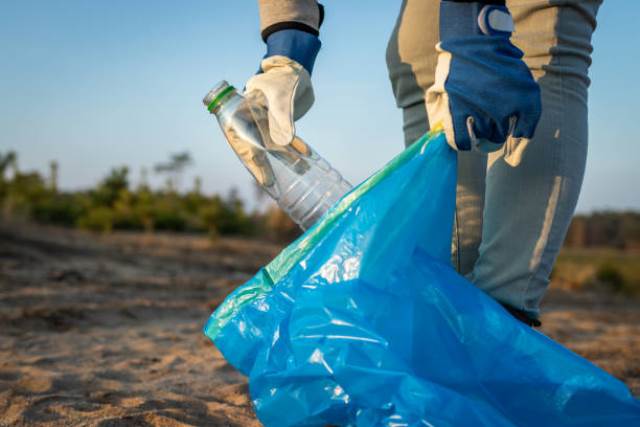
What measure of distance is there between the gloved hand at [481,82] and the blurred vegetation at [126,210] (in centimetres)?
827

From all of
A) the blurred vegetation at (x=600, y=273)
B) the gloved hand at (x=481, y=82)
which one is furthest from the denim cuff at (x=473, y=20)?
the blurred vegetation at (x=600, y=273)

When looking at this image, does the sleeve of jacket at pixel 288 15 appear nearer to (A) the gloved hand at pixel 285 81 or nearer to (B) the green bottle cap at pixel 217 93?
(A) the gloved hand at pixel 285 81

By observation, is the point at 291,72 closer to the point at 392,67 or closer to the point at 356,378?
the point at 392,67

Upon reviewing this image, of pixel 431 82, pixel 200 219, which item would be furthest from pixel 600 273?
pixel 431 82

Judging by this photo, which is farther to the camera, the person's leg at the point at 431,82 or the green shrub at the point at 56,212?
the green shrub at the point at 56,212

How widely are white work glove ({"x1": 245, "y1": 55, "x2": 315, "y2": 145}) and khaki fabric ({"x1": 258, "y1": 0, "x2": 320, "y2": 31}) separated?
10cm

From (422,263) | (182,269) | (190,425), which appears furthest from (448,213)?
(182,269)

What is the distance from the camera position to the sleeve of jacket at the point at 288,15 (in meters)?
1.46

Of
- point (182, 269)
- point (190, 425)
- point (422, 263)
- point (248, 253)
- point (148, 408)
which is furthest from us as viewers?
point (248, 253)

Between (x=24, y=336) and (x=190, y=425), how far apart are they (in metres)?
1.47

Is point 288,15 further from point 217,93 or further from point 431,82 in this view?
point 431,82

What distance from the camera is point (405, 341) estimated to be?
104 centimetres

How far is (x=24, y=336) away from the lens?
253 cm

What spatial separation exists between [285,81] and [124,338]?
1.75 m
